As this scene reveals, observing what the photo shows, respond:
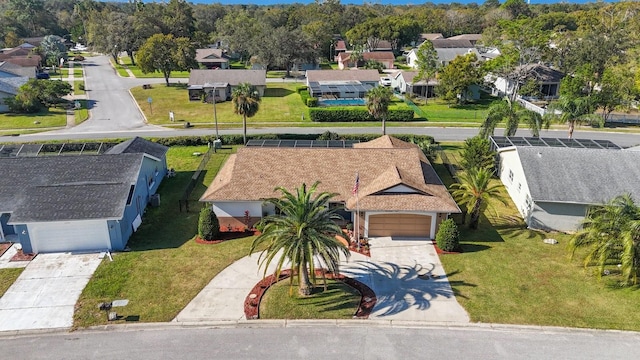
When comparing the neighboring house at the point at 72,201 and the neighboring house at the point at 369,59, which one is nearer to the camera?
the neighboring house at the point at 72,201

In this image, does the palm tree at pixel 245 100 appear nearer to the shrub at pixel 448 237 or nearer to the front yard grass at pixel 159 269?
the front yard grass at pixel 159 269

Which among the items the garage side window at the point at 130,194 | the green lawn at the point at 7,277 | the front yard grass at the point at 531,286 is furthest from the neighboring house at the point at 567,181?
the green lawn at the point at 7,277

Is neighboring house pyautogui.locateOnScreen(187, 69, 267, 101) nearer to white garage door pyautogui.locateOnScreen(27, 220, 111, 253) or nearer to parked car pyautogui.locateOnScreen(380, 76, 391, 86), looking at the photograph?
parked car pyautogui.locateOnScreen(380, 76, 391, 86)

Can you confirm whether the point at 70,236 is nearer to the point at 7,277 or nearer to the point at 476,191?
the point at 7,277

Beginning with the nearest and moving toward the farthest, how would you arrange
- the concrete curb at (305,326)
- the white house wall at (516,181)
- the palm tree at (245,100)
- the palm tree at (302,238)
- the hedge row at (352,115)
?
the concrete curb at (305,326)
the palm tree at (302,238)
the white house wall at (516,181)
the palm tree at (245,100)
the hedge row at (352,115)

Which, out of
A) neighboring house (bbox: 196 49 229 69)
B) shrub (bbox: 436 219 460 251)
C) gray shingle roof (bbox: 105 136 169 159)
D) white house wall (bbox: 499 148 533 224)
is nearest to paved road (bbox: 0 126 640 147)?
gray shingle roof (bbox: 105 136 169 159)

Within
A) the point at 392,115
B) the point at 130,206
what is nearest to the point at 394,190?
the point at 130,206

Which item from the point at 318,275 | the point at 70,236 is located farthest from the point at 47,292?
the point at 318,275

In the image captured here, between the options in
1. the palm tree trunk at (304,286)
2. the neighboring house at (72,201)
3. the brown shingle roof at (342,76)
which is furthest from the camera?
the brown shingle roof at (342,76)
